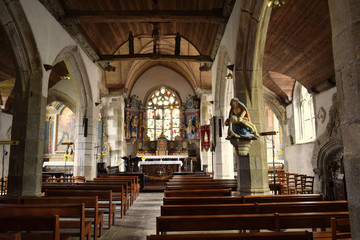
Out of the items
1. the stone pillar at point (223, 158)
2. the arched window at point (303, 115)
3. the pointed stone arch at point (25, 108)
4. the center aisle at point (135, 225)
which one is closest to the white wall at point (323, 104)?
the arched window at point (303, 115)

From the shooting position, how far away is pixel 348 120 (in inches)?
78.5

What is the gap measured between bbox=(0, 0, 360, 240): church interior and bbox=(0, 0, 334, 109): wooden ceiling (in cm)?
4

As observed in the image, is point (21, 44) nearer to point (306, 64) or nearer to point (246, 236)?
point (246, 236)

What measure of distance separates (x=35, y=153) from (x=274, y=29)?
6.74 m

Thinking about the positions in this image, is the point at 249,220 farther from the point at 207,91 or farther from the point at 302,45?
the point at 207,91

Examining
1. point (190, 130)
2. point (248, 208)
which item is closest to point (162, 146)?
point (190, 130)

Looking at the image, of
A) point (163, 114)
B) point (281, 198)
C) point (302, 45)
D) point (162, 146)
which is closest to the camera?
point (281, 198)

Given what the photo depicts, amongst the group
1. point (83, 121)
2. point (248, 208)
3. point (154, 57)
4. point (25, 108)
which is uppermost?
point (154, 57)

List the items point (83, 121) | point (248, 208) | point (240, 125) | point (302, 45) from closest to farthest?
1. point (248, 208)
2. point (240, 125)
3. point (302, 45)
4. point (83, 121)

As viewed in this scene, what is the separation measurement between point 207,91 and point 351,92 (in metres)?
14.1

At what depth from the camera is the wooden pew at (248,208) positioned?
9.36 ft

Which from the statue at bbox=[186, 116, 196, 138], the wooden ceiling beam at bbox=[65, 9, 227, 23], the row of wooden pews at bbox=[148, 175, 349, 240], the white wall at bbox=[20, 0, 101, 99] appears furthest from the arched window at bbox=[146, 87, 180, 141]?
the row of wooden pews at bbox=[148, 175, 349, 240]

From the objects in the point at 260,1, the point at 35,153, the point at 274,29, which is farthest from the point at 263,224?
the point at 274,29

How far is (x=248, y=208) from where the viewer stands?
122 inches
